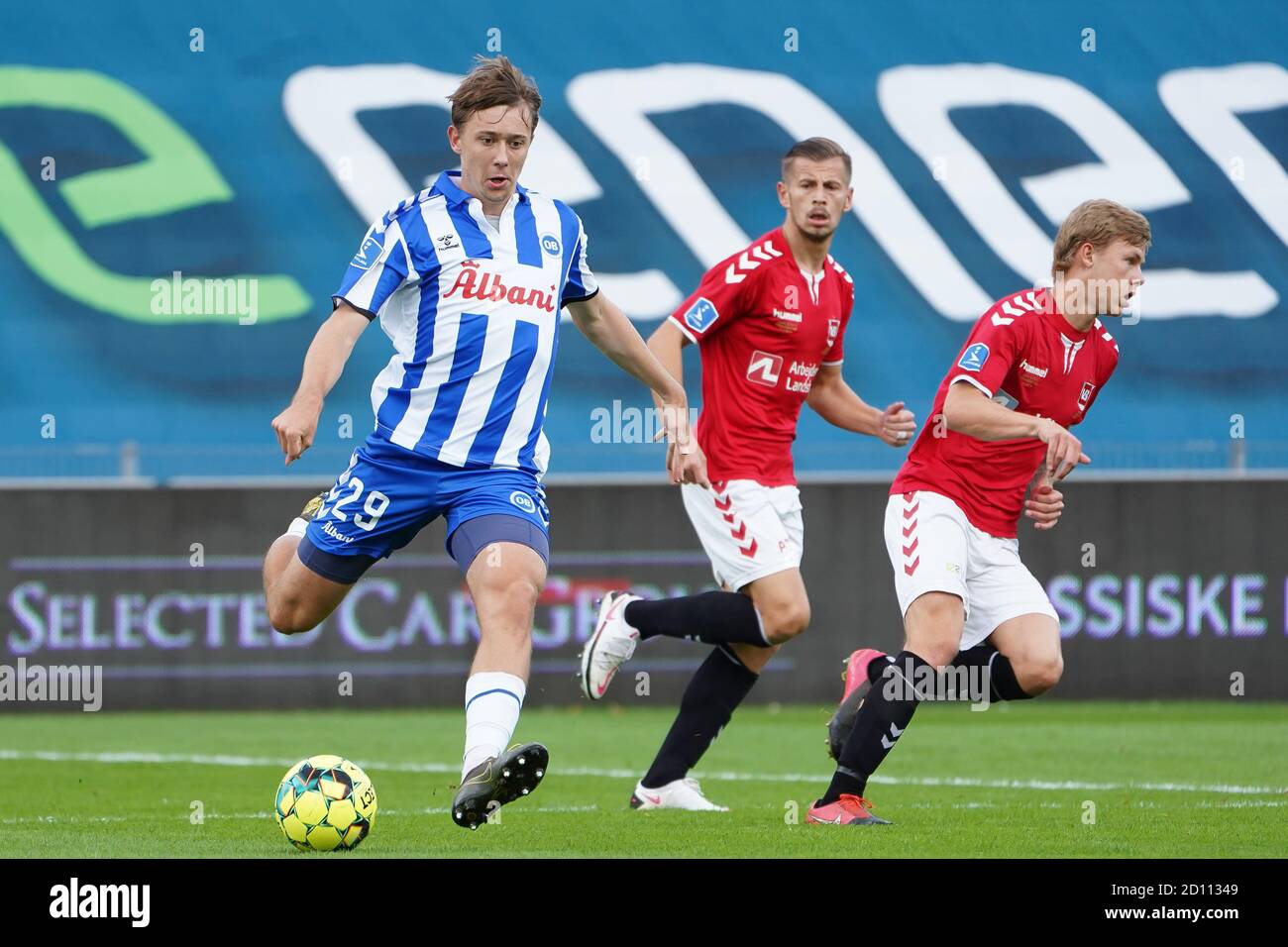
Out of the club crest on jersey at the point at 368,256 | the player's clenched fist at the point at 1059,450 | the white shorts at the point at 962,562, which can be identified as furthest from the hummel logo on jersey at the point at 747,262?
the club crest on jersey at the point at 368,256

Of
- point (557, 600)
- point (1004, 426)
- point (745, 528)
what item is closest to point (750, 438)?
point (745, 528)

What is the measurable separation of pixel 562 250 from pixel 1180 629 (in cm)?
866

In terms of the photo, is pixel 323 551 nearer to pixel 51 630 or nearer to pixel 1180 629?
pixel 51 630

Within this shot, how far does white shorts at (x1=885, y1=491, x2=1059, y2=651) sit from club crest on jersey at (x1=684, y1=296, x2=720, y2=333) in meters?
1.20

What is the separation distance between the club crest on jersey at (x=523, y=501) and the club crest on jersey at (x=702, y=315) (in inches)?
82.0

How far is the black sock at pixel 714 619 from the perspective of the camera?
7781 mm

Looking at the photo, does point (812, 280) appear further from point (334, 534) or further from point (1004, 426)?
point (334, 534)

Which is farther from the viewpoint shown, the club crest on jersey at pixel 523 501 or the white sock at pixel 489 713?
the club crest on jersey at pixel 523 501

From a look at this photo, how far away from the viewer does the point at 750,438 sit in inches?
317

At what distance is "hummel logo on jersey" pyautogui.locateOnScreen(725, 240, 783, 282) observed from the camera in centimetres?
797

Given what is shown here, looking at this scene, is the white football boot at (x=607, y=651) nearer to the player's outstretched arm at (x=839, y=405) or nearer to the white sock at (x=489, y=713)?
the player's outstretched arm at (x=839, y=405)

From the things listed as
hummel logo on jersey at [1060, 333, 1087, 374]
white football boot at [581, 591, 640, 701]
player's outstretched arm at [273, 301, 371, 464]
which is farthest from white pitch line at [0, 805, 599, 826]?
hummel logo on jersey at [1060, 333, 1087, 374]

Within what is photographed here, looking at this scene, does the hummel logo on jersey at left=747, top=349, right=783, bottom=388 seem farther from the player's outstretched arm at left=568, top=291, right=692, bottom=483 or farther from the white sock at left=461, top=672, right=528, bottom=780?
the white sock at left=461, top=672, right=528, bottom=780

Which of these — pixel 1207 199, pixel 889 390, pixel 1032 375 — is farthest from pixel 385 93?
pixel 1032 375
